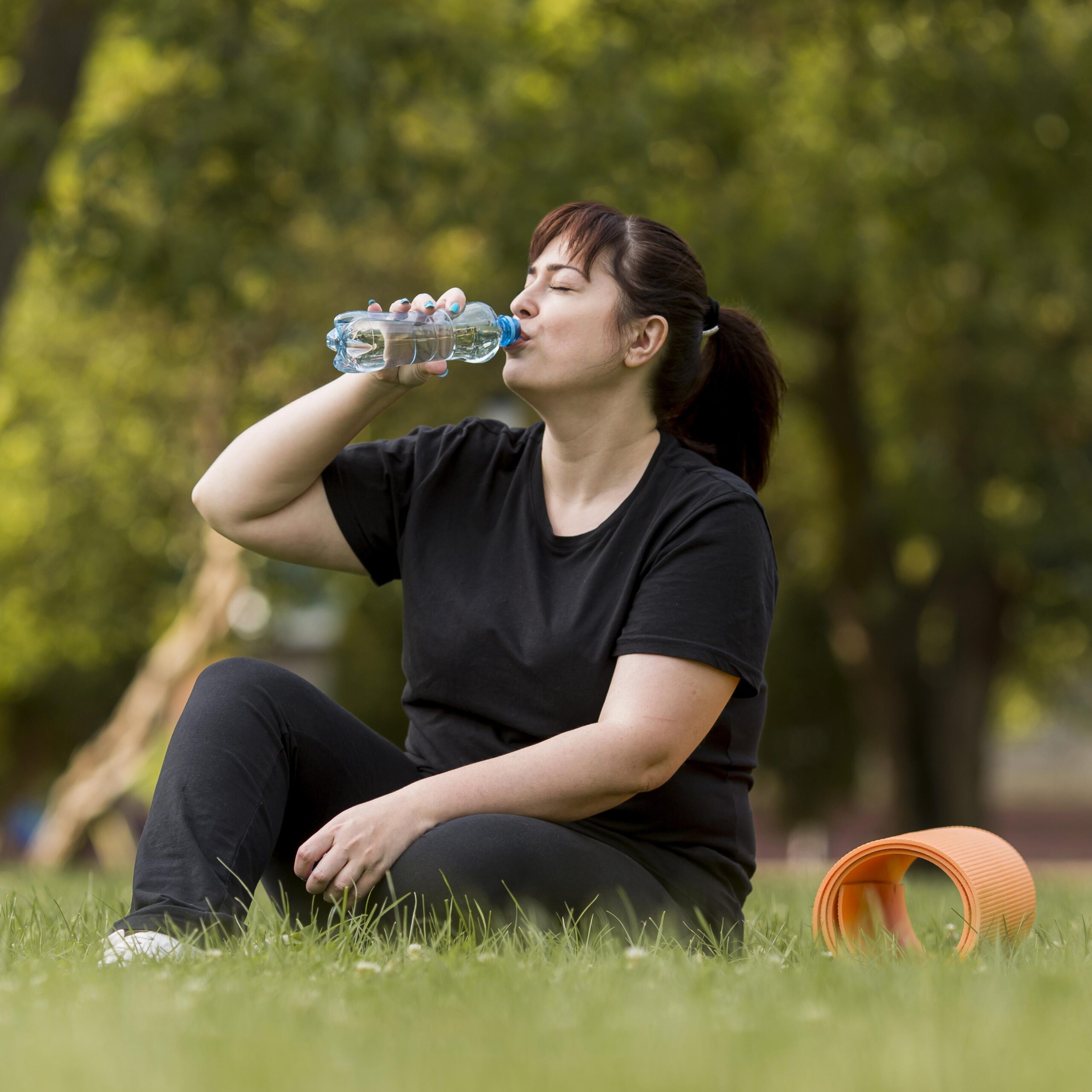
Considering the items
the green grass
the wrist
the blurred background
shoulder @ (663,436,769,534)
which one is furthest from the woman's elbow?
the blurred background

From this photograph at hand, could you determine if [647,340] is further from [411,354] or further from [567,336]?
[411,354]

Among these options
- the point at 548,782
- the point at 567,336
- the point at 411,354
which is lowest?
the point at 548,782

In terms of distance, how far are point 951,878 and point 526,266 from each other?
7.52 meters

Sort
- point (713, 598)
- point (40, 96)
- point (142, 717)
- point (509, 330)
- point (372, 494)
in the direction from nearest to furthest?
point (713, 598)
point (509, 330)
point (372, 494)
point (40, 96)
point (142, 717)

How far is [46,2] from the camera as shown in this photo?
8.38 meters

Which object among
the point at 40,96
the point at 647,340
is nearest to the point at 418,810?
the point at 647,340

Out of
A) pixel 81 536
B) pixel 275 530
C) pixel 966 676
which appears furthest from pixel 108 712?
pixel 275 530

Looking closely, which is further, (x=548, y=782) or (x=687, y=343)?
(x=687, y=343)

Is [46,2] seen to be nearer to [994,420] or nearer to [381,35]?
[381,35]

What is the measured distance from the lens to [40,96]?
823 cm

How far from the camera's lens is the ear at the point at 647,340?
3.25 meters

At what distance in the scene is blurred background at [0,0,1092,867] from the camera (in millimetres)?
8406

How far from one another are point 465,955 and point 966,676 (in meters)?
12.9

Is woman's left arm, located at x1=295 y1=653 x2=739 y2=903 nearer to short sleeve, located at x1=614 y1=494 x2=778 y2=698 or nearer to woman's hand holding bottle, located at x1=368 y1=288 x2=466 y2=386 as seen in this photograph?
short sleeve, located at x1=614 y1=494 x2=778 y2=698
